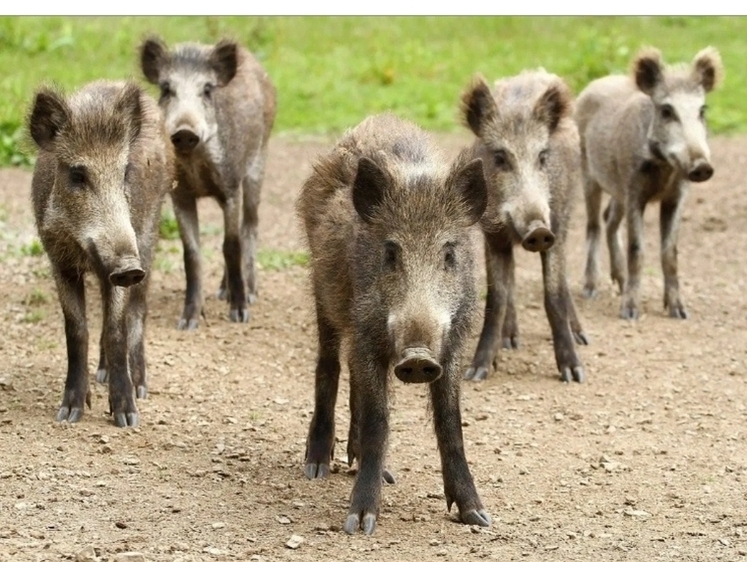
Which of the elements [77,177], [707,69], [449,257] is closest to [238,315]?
[77,177]

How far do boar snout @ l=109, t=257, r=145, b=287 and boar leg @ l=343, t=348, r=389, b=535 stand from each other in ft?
4.57

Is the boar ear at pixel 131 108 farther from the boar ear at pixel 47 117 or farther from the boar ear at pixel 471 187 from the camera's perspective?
the boar ear at pixel 471 187

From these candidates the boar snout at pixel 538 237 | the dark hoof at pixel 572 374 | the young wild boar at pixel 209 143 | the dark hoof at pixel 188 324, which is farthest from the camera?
the young wild boar at pixel 209 143

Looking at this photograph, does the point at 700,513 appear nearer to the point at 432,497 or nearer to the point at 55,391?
the point at 432,497

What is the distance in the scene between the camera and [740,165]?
52.9ft

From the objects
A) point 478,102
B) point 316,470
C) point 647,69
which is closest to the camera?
point 316,470

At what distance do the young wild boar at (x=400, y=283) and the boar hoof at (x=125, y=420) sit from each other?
1533 mm

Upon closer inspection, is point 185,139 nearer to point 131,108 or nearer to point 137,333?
point 137,333

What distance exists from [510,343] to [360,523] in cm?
Result: 413

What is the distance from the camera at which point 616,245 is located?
12.0 metres

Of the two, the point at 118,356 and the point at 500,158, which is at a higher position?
the point at 500,158

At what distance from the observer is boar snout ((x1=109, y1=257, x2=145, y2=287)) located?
7055mm

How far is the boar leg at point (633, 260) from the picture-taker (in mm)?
11055

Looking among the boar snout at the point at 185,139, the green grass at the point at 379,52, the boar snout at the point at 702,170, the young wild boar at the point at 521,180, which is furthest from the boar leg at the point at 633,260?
the green grass at the point at 379,52
